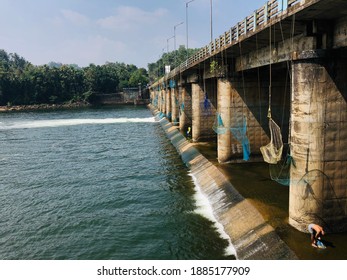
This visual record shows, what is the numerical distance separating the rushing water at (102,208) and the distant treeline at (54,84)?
429ft

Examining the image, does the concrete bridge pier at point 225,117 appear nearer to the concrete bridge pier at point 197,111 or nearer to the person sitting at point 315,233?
the concrete bridge pier at point 197,111

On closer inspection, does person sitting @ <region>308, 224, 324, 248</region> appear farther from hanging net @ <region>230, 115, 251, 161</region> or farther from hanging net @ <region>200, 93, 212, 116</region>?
hanging net @ <region>200, 93, 212, 116</region>

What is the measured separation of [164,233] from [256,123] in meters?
14.0

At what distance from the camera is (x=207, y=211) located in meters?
21.8

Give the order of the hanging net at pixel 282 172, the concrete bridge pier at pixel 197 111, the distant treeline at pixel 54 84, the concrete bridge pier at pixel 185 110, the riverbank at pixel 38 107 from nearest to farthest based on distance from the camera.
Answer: the hanging net at pixel 282 172
the concrete bridge pier at pixel 197 111
the concrete bridge pier at pixel 185 110
the riverbank at pixel 38 107
the distant treeline at pixel 54 84

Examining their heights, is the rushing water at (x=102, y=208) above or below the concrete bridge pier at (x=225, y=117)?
below

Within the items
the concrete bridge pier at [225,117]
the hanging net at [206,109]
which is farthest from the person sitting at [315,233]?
the hanging net at [206,109]

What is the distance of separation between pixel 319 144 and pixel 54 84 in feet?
553

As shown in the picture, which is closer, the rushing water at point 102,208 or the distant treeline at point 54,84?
the rushing water at point 102,208

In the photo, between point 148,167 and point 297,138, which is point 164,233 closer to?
point 297,138

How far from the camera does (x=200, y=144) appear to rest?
40000 millimetres

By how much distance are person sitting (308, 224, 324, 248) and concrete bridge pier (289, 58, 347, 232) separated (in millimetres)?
1083

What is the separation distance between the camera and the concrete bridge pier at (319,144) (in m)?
14.9

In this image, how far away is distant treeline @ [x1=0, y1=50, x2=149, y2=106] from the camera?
16075cm
